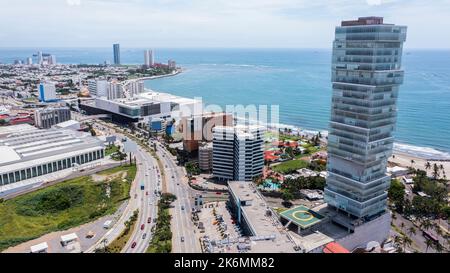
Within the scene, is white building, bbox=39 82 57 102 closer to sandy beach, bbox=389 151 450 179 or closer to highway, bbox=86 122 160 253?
highway, bbox=86 122 160 253

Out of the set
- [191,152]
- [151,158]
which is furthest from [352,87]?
[151,158]

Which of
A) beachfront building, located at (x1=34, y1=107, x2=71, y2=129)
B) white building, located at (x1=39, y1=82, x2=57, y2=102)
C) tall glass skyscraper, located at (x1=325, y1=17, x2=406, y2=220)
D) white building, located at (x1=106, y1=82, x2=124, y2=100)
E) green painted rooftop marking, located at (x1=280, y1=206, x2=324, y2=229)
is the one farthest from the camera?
white building, located at (x1=39, y1=82, x2=57, y2=102)

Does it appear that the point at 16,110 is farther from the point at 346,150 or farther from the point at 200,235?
the point at 346,150

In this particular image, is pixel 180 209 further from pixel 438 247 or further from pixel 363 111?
pixel 438 247

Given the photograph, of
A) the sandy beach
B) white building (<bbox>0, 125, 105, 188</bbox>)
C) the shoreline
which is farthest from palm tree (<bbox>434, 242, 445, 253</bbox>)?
white building (<bbox>0, 125, 105, 188</bbox>)

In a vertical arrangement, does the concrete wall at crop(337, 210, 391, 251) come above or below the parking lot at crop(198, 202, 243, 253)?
above

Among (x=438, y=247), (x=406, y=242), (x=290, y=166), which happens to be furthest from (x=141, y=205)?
(x=438, y=247)
